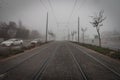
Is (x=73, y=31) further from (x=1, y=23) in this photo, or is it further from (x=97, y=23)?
(x=97, y=23)

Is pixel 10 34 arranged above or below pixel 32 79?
above

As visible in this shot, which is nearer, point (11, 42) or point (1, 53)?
point (1, 53)

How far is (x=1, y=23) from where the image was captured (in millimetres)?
54781

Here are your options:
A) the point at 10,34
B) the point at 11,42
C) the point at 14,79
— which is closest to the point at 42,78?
the point at 14,79

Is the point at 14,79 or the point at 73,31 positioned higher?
the point at 73,31

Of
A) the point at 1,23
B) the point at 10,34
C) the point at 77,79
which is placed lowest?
the point at 77,79

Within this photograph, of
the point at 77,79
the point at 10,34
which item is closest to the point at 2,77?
the point at 77,79

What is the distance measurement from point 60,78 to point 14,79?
2179 millimetres

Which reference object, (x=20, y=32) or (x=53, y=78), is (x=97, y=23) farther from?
(x=20, y=32)

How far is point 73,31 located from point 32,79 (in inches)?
3813

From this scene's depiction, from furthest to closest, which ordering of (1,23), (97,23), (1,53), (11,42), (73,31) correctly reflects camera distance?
(73,31) < (1,23) < (97,23) < (11,42) < (1,53)

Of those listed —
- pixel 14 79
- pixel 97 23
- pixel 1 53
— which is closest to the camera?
pixel 14 79

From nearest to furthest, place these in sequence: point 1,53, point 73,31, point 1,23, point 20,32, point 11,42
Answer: point 1,53, point 11,42, point 1,23, point 20,32, point 73,31

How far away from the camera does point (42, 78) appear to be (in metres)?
6.47
